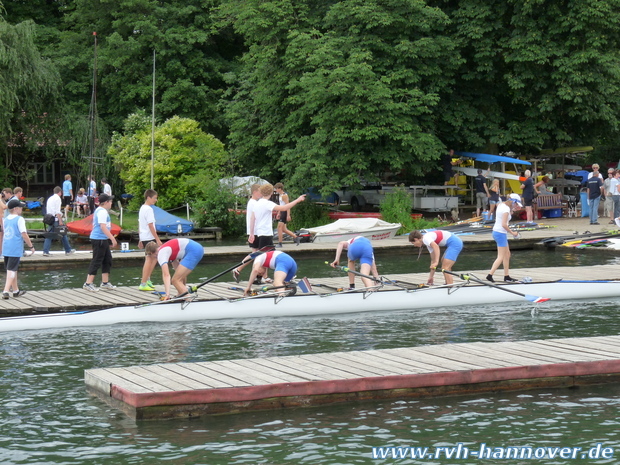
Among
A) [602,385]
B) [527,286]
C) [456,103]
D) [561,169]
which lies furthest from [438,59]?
[602,385]

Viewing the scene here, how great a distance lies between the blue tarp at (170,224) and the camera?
31703 millimetres

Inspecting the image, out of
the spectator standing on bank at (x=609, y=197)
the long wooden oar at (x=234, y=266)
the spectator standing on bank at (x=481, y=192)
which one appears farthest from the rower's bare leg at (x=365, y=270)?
the spectator standing on bank at (x=481, y=192)

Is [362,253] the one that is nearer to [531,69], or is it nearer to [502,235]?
[502,235]

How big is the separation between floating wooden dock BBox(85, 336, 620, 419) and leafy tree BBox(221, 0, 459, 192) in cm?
2135

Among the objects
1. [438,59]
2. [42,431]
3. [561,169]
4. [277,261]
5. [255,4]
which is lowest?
[42,431]

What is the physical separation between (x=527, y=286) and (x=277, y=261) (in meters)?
4.86

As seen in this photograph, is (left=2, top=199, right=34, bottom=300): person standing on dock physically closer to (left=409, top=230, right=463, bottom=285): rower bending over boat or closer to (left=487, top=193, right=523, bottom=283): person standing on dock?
(left=409, top=230, right=463, bottom=285): rower bending over boat

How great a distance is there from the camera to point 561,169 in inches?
1613

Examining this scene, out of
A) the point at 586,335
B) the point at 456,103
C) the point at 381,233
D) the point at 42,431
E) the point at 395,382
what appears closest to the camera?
the point at 42,431

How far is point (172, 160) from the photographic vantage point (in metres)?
38.1

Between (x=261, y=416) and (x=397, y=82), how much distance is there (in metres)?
25.0

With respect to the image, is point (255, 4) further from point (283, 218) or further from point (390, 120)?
point (283, 218)

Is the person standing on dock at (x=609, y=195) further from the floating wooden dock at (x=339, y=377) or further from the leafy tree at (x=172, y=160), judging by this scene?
the floating wooden dock at (x=339, y=377)

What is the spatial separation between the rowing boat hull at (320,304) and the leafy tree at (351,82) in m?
15.6
